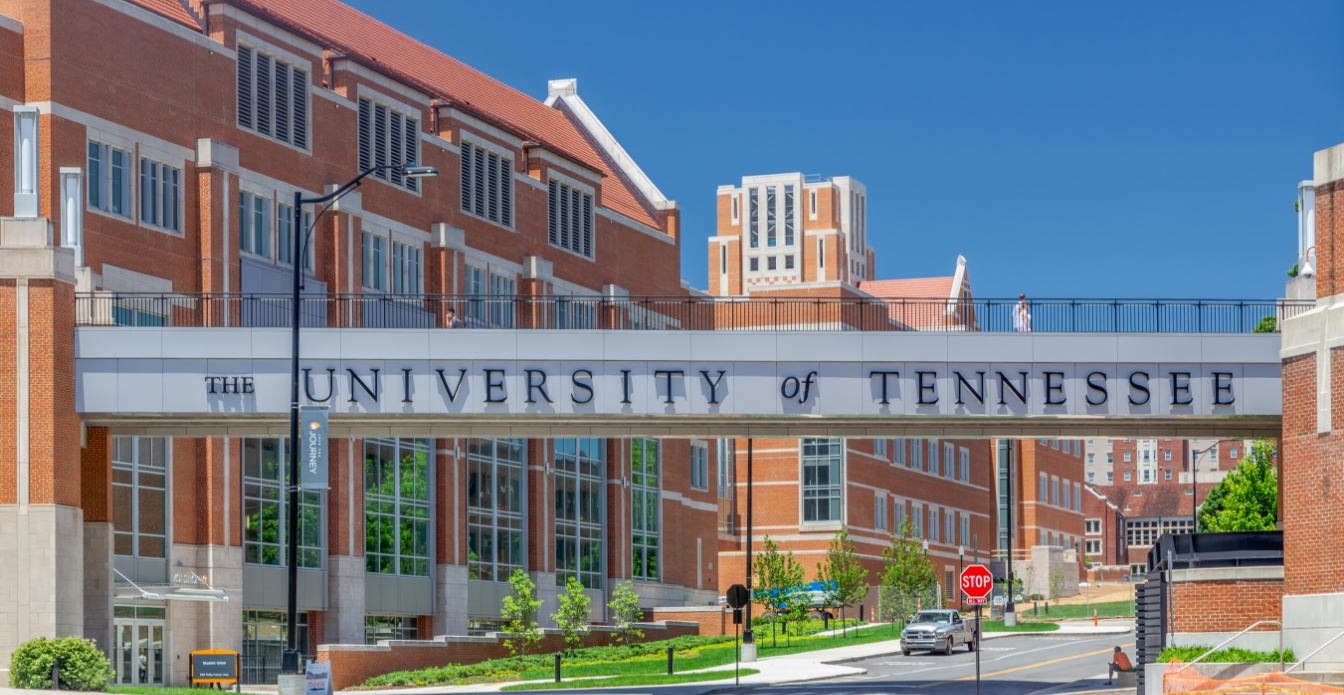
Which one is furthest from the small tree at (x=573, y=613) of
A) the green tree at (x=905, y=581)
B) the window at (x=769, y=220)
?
the window at (x=769, y=220)

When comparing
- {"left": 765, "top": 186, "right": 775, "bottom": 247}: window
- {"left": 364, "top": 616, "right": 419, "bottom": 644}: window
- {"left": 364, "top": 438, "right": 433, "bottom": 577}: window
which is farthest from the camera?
{"left": 765, "top": 186, "right": 775, "bottom": 247}: window

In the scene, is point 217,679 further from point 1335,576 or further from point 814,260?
point 814,260

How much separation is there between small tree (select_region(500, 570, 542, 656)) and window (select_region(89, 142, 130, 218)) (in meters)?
18.1

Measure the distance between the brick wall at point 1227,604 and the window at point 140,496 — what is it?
27.4 meters

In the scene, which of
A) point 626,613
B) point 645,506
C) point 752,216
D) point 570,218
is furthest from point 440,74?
point 752,216

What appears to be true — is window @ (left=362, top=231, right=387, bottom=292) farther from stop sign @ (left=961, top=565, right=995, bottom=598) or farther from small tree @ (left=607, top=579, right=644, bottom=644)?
stop sign @ (left=961, top=565, right=995, bottom=598)

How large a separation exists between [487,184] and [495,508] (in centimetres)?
1196

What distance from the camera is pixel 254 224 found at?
56.7m

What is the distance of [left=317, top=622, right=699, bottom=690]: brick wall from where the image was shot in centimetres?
5356

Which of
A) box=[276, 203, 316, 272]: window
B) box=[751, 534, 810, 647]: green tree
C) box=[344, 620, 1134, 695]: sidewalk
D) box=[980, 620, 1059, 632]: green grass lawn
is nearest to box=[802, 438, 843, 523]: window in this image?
box=[980, 620, 1059, 632]: green grass lawn

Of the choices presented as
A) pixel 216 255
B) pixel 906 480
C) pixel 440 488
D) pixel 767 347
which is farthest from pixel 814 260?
pixel 767 347

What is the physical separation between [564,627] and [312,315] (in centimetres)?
1458

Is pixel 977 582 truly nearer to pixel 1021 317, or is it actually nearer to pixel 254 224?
pixel 1021 317

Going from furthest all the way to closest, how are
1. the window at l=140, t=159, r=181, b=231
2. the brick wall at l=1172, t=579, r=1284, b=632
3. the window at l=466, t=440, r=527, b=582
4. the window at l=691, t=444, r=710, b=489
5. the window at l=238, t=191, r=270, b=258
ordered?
1. the window at l=691, t=444, r=710, b=489
2. the window at l=466, t=440, r=527, b=582
3. the window at l=238, t=191, r=270, b=258
4. the window at l=140, t=159, r=181, b=231
5. the brick wall at l=1172, t=579, r=1284, b=632
